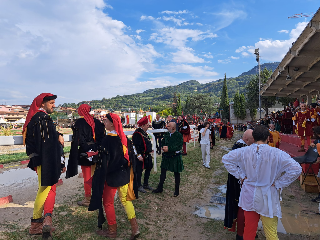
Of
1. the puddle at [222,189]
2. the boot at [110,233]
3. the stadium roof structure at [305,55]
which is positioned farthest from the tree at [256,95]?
the boot at [110,233]

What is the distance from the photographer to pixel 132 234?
3.23 meters

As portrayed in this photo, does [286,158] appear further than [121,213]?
No

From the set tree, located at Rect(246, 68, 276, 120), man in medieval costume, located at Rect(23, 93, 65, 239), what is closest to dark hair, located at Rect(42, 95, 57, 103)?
man in medieval costume, located at Rect(23, 93, 65, 239)

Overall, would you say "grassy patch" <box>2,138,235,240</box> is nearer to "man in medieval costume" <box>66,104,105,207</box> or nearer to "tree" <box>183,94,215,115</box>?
"man in medieval costume" <box>66,104,105,207</box>

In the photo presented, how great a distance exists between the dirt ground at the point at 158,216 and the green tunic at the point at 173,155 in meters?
0.75

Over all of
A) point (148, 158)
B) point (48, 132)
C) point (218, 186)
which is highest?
point (48, 132)

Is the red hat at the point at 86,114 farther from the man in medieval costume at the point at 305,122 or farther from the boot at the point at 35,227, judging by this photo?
the man in medieval costume at the point at 305,122

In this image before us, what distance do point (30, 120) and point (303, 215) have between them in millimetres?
5149

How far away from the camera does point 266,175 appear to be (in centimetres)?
244

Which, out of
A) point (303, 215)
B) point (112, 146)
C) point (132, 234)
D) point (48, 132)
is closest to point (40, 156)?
point (48, 132)

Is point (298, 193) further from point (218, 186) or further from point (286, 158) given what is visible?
point (286, 158)

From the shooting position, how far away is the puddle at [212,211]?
4453mm

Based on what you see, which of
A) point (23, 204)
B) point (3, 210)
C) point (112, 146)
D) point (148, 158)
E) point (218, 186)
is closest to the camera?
point (112, 146)

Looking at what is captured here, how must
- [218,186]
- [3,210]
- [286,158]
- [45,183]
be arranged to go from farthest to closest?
[218,186], [3,210], [45,183], [286,158]
